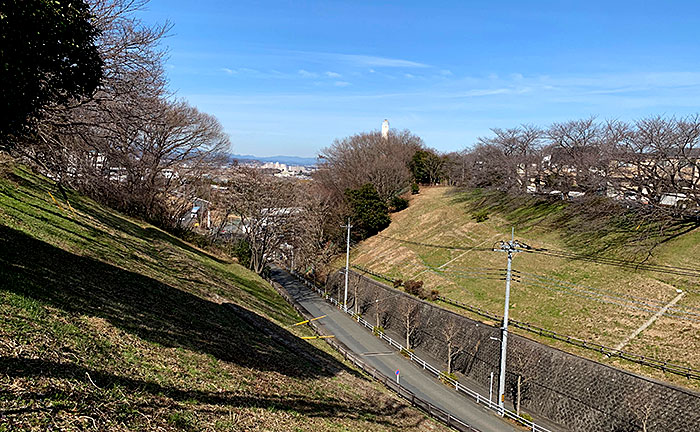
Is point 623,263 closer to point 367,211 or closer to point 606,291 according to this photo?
point 606,291

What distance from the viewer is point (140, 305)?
31.9 feet

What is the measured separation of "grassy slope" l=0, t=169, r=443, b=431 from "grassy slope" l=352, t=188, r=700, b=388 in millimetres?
13345

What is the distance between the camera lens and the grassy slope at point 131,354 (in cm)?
515

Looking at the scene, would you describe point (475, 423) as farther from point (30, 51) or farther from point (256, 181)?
point (256, 181)

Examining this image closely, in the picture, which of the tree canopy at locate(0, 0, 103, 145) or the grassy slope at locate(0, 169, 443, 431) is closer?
the grassy slope at locate(0, 169, 443, 431)

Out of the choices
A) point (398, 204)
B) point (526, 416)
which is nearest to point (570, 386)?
point (526, 416)

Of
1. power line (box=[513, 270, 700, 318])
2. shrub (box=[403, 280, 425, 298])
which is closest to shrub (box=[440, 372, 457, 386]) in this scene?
shrub (box=[403, 280, 425, 298])

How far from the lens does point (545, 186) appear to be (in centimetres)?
3847

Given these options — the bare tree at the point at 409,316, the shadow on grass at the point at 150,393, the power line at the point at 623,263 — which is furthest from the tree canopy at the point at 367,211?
the shadow on grass at the point at 150,393

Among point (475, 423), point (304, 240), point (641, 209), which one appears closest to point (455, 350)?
point (475, 423)

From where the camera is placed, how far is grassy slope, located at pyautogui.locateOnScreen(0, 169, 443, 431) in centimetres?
515

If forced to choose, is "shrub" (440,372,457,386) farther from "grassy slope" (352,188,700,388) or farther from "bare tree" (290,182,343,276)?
"bare tree" (290,182,343,276)

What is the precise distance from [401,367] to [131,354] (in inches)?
736

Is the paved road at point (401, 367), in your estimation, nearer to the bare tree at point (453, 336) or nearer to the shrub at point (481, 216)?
the bare tree at point (453, 336)
